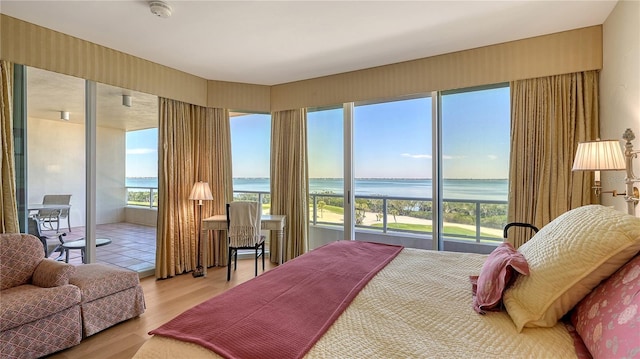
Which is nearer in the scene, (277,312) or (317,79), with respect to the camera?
(277,312)

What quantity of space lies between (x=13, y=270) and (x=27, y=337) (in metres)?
0.60

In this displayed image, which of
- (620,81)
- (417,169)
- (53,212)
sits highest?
(620,81)

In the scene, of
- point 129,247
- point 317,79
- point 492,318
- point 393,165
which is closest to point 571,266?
point 492,318

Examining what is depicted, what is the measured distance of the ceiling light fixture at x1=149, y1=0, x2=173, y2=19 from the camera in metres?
2.34

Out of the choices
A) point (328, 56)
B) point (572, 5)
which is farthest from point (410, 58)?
point (572, 5)

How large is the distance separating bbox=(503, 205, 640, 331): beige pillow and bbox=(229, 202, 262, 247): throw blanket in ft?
9.67

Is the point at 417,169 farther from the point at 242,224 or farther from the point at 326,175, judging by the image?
the point at 242,224

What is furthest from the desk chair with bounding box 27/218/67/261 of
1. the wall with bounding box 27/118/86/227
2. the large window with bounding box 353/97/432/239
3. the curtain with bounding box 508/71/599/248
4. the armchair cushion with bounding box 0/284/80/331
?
the curtain with bounding box 508/71/599/248

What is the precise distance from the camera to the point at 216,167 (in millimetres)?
4336

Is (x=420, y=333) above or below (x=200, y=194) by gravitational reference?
below

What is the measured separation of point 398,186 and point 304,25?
2.32 metres

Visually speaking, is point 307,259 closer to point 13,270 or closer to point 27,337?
point 27,337

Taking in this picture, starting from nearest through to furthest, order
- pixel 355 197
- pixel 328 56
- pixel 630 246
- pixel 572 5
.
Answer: pixel 630 246, pixel 572 5, pixel 328 56, pixel 355 197

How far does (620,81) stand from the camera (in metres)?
2.32
